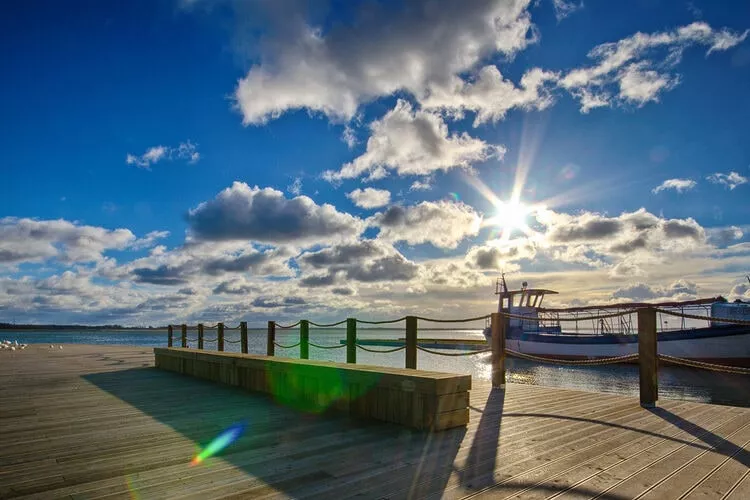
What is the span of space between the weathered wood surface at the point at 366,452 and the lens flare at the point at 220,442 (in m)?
0.08

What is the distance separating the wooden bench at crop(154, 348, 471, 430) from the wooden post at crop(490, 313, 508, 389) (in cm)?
298

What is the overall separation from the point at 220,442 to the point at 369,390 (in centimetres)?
165

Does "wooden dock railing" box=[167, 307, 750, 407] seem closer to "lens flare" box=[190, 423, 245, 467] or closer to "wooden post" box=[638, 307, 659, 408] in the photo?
"wooden post" box=[638, 307, 659, 408]

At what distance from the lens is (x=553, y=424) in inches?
190

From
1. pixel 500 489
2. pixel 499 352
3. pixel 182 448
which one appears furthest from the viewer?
pixel 499 352

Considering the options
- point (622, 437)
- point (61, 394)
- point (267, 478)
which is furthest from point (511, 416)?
point (61, 394)

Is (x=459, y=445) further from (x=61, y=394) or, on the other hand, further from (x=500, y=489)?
(x=61, y=394)

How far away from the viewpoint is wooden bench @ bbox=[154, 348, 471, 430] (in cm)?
445

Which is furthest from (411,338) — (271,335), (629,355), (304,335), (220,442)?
(271,335)

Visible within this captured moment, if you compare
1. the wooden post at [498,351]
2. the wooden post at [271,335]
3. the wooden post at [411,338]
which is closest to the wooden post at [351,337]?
the wooden post at [411,338]

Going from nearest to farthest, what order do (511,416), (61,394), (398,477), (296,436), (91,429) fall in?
(398,477), (296,436), (91,429), (511,416), (61,394)

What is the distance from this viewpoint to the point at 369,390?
4.97 metres

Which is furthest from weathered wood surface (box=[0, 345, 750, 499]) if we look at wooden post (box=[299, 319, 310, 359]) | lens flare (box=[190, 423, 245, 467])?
wooden post (box=[299, 319, 310, 359])

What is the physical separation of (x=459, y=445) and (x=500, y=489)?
108 centimetres
